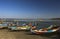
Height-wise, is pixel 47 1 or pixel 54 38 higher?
pixel 47 1

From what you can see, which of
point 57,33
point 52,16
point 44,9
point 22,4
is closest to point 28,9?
point 22,4

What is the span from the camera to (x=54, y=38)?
230 cm

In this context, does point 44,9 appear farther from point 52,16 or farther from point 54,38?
point 54,38

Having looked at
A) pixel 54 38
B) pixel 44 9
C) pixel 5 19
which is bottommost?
pixel 54 38

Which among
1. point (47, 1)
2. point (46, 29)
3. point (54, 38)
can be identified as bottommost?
point (54, 38)

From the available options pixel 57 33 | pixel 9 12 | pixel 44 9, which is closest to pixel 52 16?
pixel 44 9

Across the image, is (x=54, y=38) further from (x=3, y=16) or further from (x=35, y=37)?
(x=3, y=16)

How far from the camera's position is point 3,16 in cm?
241

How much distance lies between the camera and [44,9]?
7.52 feet

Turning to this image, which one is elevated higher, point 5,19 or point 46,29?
point 5,19

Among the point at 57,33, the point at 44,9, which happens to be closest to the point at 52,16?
the point at 44,9

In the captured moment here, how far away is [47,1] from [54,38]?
68 centimetres

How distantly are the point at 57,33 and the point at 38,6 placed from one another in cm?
62

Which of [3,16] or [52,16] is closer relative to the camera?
[52,16]
